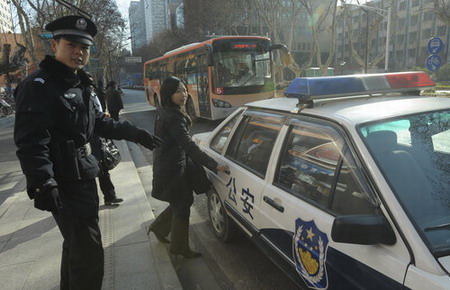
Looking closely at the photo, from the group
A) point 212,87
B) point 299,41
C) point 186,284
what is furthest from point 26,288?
point 299,41

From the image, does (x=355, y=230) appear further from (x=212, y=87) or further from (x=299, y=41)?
(x=299, y=41)

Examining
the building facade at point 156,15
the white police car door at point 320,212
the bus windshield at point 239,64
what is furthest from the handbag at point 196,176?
the building facade at point 156,15

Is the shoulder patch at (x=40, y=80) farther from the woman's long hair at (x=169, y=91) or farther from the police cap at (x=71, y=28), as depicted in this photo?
the woman's long hair at (x=169, y=91)

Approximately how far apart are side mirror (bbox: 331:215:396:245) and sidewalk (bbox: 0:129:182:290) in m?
1.64

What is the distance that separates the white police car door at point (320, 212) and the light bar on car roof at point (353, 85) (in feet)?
0.67

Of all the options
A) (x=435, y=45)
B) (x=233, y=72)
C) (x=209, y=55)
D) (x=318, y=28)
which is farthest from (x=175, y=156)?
(x=318, y=28)

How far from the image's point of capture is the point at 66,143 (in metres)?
1.98

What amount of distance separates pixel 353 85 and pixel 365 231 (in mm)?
1202

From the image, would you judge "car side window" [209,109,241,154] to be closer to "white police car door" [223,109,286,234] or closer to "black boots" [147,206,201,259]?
"white police car door" [223,109,286,234]

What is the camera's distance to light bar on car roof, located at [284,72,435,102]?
2266 millimetres

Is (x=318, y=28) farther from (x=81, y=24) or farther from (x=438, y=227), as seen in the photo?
(x=438, y=227)

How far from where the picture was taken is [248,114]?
314 centimetres

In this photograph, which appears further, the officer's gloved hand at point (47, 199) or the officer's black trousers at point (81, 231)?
the officer's black trousers at point (81, 231)

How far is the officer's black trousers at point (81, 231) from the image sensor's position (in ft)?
6.73
